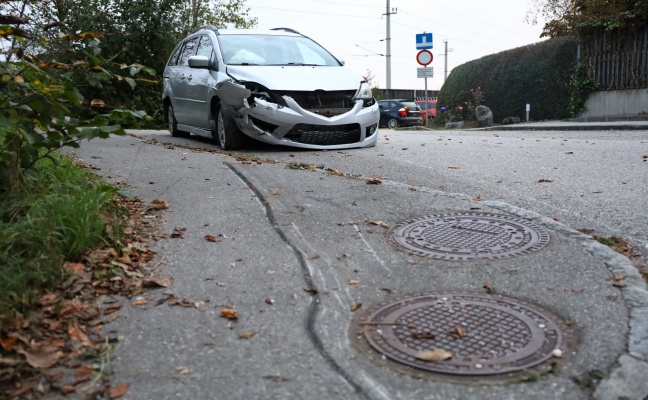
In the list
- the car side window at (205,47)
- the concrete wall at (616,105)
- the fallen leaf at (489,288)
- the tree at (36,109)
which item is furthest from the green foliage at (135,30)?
the fallen leaf at (489,288)

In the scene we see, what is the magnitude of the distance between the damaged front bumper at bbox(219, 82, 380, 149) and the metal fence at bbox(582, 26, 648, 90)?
13074mm

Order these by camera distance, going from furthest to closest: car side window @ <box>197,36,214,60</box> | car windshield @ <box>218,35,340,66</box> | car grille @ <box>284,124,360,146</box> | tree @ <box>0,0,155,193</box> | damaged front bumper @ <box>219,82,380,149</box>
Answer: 1. car side window @ <box>197,36,214,60</box>
2. car windshield @ <box>218,35,340,66</box>
3. car grille @ <box>284,124,360,146</box>
4. damaged front bumper @ <box>219,82,380,149</box>
5. tree @ <box>0,0,155,193</box>

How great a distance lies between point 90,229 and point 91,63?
1.19 m

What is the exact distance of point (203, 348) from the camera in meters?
2.96

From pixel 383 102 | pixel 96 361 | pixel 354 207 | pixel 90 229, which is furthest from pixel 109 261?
pixel 383 102

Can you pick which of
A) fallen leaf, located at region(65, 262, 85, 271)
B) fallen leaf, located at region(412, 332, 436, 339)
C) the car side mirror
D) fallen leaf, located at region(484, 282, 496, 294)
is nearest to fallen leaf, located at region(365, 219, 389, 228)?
fallen leaf, located at region(484, 282, 496, 294)

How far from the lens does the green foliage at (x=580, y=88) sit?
2047 centimetres

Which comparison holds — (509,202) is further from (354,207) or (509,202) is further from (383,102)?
(383,102)

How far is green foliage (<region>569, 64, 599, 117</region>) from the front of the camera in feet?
67.2

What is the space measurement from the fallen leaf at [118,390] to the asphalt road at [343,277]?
0.04 m

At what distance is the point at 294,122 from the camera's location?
831cm

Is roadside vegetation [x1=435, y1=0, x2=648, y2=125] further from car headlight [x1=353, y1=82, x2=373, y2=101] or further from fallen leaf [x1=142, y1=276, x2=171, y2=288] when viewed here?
fallen leaf [x1=142, y1=276, x2=171, y2=288]

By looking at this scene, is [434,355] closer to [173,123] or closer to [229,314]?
[229,314]

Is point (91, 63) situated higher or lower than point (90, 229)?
higher
